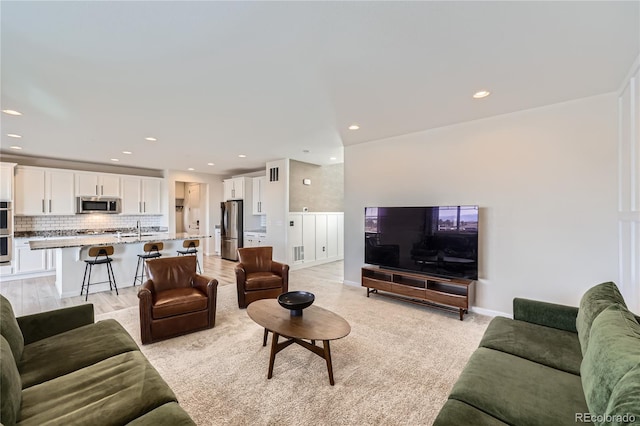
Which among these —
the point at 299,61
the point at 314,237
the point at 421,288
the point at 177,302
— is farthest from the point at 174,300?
the point at 314,237

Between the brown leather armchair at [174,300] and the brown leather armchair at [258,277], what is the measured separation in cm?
65

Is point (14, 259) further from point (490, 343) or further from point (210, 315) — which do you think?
point (490, 343)

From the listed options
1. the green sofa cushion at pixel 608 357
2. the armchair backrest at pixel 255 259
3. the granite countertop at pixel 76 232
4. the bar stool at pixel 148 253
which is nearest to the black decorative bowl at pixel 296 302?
the armchair backrest at pixel 255 259

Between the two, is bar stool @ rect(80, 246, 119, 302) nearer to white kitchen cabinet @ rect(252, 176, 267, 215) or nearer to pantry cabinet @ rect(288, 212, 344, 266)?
pantry cabinet @ rect(288, 212, 344, 266)

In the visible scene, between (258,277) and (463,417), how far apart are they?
3.14 m

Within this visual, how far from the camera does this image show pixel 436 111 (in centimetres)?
346

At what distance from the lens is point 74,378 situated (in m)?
1.54

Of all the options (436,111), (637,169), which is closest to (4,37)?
(436,111)

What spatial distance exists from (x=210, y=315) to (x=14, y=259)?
18.5 ft

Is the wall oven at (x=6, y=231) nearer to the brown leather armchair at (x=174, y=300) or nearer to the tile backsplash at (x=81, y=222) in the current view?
the tile backsplash at (x=81, y=222)

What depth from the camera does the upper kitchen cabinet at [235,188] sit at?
7.77 meters

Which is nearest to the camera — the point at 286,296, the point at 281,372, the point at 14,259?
the point at 281,372

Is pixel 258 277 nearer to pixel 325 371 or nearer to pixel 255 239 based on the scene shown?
pixel 325 371

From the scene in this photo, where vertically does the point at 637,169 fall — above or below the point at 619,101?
below
